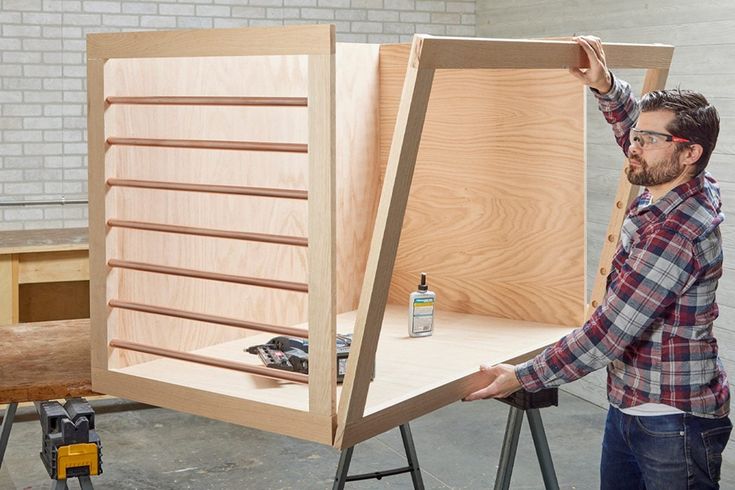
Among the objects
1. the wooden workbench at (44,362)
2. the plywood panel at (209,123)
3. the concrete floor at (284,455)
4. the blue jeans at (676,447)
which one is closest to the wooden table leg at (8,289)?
the concrete floor at (284,455)

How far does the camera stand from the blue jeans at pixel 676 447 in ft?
7.30

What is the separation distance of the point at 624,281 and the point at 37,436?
11.6ft

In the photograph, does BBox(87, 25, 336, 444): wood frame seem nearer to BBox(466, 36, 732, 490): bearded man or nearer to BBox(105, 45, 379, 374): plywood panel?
BBox(105, 45, 379, 374): plywood panel

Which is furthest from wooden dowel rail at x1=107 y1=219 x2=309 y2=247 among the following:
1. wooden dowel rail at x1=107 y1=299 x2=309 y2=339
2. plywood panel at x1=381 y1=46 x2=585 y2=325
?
plywood panel at x1=381 y1=46 x2=585 y2=325

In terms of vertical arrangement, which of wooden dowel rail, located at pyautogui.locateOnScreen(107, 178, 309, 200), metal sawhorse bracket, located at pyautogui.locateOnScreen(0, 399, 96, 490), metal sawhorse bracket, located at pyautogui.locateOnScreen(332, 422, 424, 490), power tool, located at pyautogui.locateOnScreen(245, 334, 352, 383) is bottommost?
metal sawhorse bracket, located at pyautogui.locateOnScreen(332, 422, 424, 490)

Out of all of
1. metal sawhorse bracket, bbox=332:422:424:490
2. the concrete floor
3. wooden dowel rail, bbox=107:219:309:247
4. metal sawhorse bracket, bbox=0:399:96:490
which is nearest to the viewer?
wooden dowel rail, bbox=107:219:309:247

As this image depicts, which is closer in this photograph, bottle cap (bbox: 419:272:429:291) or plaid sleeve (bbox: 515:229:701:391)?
plaid sleeve (bbox: 515:229:701:391)

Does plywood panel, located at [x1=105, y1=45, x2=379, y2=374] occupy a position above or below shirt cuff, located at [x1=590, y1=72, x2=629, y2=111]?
below

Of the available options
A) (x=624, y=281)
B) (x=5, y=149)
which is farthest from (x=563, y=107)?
(x=5, y=149)

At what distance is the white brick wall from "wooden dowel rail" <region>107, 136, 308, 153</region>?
11.5 feet

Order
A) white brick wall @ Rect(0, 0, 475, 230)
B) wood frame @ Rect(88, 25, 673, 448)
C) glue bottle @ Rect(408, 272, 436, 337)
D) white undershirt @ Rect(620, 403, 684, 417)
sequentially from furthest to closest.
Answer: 1. white brick wall @ Rect(0, 0, 475, 230)
2. glue bottle @ Rect(408, 272, 436, 337)
3. white undershirt @ Rect(620, 403, 684, 417)
4. wood frame @ Rect(88, 25, 673, 448)

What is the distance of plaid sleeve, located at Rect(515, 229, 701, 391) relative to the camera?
2.11 m

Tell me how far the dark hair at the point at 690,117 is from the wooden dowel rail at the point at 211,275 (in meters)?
0.89

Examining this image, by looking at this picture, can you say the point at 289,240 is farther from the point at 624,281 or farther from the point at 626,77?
the point at 626,77
